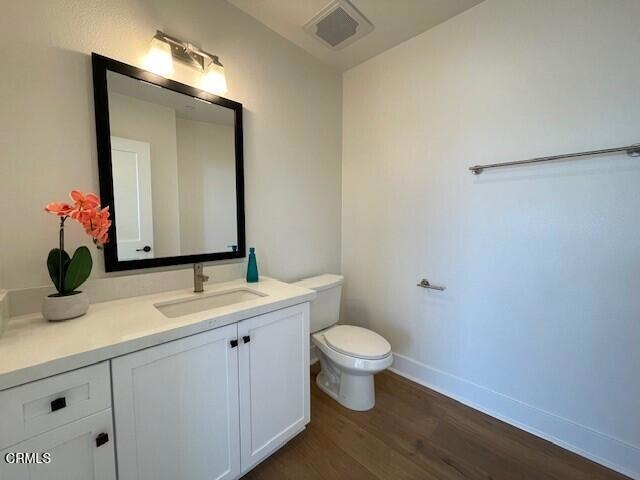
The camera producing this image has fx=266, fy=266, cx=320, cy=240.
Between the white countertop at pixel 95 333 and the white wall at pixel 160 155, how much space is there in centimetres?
33

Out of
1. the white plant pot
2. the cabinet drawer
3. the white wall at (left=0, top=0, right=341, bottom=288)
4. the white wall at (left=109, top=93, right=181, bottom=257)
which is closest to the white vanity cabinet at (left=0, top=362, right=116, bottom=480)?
the cabinet drawer

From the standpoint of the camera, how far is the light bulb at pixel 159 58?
1292 millimetres

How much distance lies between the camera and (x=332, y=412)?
172 cm

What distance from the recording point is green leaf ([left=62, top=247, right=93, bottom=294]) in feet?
3.34

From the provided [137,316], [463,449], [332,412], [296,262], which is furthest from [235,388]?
[463,449]

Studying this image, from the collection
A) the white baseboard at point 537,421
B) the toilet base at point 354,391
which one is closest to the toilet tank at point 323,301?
the toilet base at point 354,391

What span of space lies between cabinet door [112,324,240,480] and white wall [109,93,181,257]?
64 centimetres

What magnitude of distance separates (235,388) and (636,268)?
75.7 inches

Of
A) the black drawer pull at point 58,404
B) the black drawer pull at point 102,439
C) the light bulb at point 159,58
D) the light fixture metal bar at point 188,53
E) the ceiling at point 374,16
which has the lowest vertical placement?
the black drawer pull at point 102,439

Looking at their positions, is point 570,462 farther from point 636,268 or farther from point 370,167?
point 370,167

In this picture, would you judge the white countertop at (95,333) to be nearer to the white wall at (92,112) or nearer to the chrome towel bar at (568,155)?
the white wall at (92,112)

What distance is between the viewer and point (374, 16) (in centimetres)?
169

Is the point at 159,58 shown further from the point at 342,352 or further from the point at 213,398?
the point at 342,352

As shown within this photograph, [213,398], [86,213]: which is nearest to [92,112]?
[86,213]
